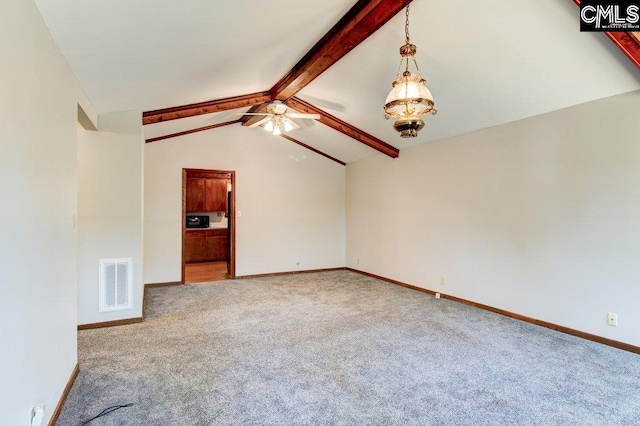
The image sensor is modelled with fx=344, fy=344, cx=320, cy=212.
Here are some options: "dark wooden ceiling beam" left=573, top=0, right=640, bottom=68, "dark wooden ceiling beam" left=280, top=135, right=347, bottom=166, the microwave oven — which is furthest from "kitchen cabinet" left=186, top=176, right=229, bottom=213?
"dark wooden ceiling beam" left=573, top=0, right=640, bottom=68

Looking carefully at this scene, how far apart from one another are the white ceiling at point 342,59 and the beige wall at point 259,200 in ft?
6.75

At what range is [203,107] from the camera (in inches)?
189

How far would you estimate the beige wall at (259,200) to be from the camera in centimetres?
620

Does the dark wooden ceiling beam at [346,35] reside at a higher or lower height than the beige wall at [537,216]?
higher

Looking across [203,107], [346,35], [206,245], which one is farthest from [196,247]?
[346,35]

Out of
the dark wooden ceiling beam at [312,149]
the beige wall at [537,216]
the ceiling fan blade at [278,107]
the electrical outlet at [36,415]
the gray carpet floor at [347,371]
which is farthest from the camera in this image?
the dark wooden ceiling beam at [312,149]

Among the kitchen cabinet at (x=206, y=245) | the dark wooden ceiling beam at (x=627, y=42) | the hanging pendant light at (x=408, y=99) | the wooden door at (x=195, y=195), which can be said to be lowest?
the kitchen cabinet at (x=206, y=245)

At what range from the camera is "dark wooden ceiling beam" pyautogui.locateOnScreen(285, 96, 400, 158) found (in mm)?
5402

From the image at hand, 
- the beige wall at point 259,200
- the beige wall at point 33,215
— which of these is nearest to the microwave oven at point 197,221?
the beige wall at point 259,200

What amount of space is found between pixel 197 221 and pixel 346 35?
23.4 feet

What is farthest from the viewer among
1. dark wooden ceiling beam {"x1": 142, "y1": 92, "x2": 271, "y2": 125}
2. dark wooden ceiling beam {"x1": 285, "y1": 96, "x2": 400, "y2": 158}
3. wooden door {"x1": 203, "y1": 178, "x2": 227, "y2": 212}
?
wooden door {"x1": 203, "y1": 178, "x2": 227, "y2": 212}

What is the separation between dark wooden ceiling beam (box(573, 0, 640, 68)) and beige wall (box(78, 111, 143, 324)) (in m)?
4.69

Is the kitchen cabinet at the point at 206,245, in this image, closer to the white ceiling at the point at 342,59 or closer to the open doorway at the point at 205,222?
the open doorway at the point at 205,222

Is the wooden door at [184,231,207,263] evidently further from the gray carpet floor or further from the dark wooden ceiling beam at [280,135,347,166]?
the gray carpet floor
